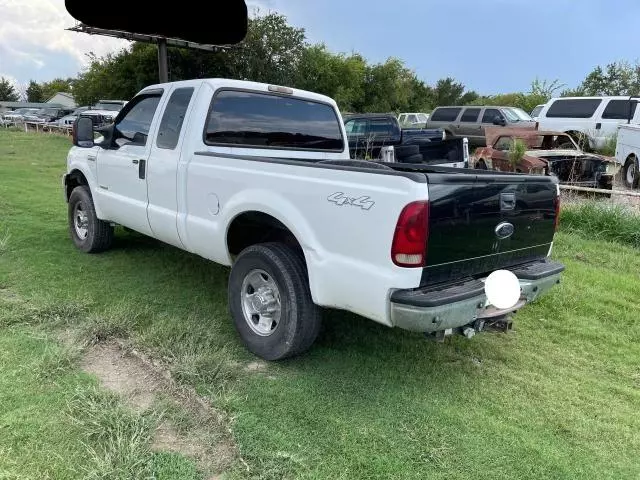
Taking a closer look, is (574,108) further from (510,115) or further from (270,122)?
(270,122)

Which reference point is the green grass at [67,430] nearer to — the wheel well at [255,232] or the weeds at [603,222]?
the wheel well at [255,232]

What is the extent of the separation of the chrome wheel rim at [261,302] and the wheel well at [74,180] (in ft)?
10.6

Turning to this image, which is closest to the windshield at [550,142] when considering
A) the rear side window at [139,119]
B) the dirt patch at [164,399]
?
the rear side window at [139,119]

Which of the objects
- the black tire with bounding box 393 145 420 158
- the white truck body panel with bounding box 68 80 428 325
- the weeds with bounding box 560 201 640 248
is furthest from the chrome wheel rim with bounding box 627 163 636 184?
the white truck body panel with bounding box 68 80 428 325

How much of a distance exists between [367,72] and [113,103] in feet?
93.9

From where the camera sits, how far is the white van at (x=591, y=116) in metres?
14.8

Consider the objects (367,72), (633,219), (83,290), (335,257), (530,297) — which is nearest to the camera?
(335,257)

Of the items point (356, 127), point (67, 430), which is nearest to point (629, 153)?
point (356, 127)

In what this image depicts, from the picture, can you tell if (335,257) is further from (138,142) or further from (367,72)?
(367,72)

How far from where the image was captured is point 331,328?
4.26 metres

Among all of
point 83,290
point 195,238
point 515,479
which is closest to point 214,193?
point 195,238

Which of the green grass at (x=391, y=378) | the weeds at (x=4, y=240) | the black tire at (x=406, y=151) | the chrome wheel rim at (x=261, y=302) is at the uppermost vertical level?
the black tire at (x=406, y=151)

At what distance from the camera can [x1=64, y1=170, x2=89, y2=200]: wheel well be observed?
605 cm

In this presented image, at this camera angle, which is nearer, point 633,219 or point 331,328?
point 331,328
